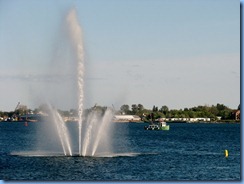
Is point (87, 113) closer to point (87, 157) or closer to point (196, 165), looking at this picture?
point (87, 157)

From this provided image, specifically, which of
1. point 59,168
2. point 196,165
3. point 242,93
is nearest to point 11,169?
point 59,168

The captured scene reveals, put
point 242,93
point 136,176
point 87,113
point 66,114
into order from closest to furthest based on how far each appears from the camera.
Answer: point 242,93
point 136,176
point 87,113
point 66,114

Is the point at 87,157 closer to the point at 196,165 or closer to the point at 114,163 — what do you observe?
the point at 114,163

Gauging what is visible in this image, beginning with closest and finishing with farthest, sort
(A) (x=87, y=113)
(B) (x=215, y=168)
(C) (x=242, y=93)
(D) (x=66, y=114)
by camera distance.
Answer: (C) (x=242, y=93) < (B) (x=215, y=168) < (A) (x=87, y=113) < (D) (x=66, y=114)

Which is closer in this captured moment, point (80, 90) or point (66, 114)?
point (80, 90)

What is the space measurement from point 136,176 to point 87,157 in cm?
613

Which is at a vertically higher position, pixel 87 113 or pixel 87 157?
pixel 87 113

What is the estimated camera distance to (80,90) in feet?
113

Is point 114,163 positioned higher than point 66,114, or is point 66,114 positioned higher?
point 66,114

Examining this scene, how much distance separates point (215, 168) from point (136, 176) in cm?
552

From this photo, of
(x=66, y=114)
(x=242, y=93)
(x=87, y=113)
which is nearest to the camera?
(x=242, y=93)

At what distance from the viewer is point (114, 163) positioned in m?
33.9

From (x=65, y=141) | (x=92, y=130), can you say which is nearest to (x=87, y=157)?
(x=92, y=130)

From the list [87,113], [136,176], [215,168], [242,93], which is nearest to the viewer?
[242,93]
